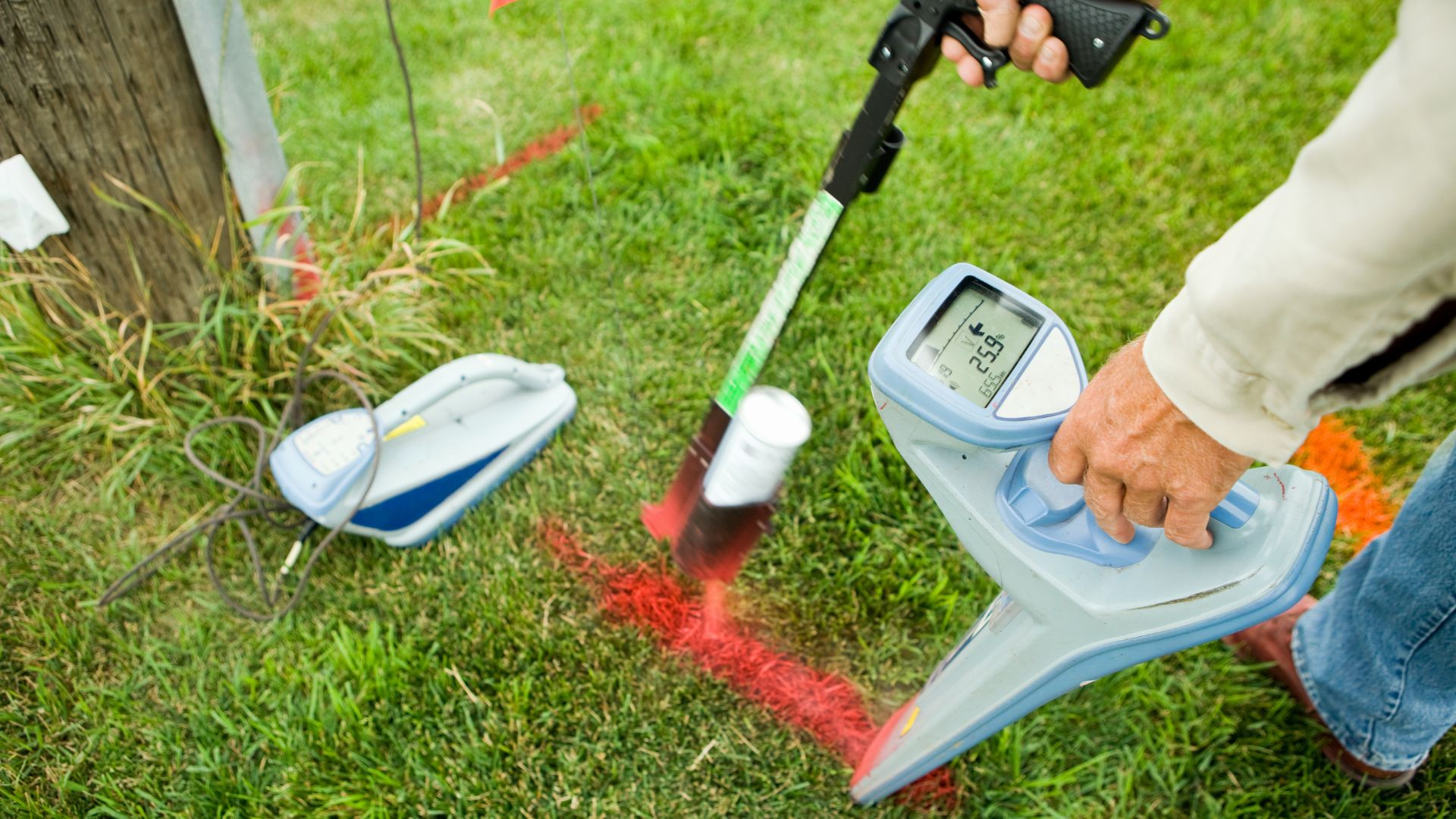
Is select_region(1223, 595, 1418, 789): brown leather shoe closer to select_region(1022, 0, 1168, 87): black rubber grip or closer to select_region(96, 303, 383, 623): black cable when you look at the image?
select_region(1022, 0, 1168, 87): black rubber grip

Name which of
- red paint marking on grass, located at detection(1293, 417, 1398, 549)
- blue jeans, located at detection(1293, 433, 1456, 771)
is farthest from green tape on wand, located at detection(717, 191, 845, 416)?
red paint marking on grass, located at detection(1293, 417, 1398, 549)

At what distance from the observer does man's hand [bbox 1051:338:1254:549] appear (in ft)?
3.19

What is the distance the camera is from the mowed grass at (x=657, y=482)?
173 cm

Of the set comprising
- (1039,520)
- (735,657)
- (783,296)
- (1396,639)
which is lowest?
(735,657)

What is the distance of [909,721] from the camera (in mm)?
1460

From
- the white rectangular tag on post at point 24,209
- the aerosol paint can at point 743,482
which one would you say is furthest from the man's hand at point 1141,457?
the white rectangular tag on post at point 24,209

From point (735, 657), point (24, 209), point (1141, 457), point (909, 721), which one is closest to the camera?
point (1141, 457)

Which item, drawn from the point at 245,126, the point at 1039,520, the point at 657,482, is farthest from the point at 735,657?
the point at 245,126

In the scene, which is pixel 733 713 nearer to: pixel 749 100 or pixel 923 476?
pixel 923 476

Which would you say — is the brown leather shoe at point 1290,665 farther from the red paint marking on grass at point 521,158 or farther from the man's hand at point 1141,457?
the red paint marking on grass at point 521,158

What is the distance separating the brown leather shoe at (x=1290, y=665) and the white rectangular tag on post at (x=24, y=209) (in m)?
2.61

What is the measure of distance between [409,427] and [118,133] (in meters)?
0.85

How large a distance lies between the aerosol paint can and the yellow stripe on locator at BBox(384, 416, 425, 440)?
634 millimetres

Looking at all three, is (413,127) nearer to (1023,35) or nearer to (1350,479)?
(1023,35)
